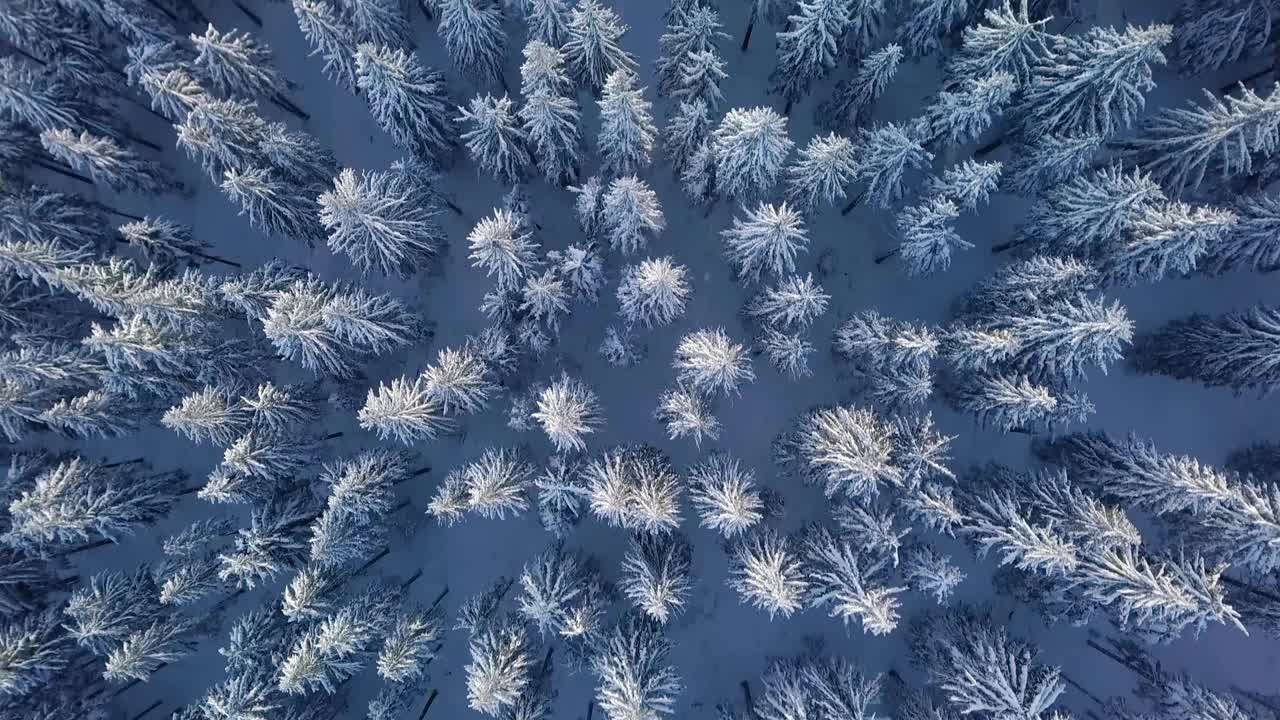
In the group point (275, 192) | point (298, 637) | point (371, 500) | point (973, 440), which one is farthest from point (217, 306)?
point (973, 440)

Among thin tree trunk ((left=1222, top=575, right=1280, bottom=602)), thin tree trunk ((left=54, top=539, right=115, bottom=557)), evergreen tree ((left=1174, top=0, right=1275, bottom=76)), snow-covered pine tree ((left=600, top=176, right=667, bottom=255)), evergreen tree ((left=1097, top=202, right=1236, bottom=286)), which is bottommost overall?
thin tree trunk ((left=54, top=539, right=115, bottom=557))

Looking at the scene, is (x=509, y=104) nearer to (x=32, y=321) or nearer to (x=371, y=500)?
(x=371, y=500)

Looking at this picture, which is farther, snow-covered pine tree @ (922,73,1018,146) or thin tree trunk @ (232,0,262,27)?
thin tree trunk @ (232,0,262,27)

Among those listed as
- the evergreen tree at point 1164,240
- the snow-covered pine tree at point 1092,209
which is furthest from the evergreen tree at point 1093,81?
the evergreen tree at point 1164,240

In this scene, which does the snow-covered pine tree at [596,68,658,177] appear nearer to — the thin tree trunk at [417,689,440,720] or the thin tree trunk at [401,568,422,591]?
the thin tree trunk at [401,568,422,591]

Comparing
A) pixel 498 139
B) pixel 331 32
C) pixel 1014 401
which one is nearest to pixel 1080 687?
pixel 1014 401

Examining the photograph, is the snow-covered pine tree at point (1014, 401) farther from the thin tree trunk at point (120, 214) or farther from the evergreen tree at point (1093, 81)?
the thin tree trunk at point (120, 214)

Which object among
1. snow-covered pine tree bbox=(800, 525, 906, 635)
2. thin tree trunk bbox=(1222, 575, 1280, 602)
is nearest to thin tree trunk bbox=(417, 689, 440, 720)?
snow-covered pine tree bbox=(800, 525, 906, 635)
